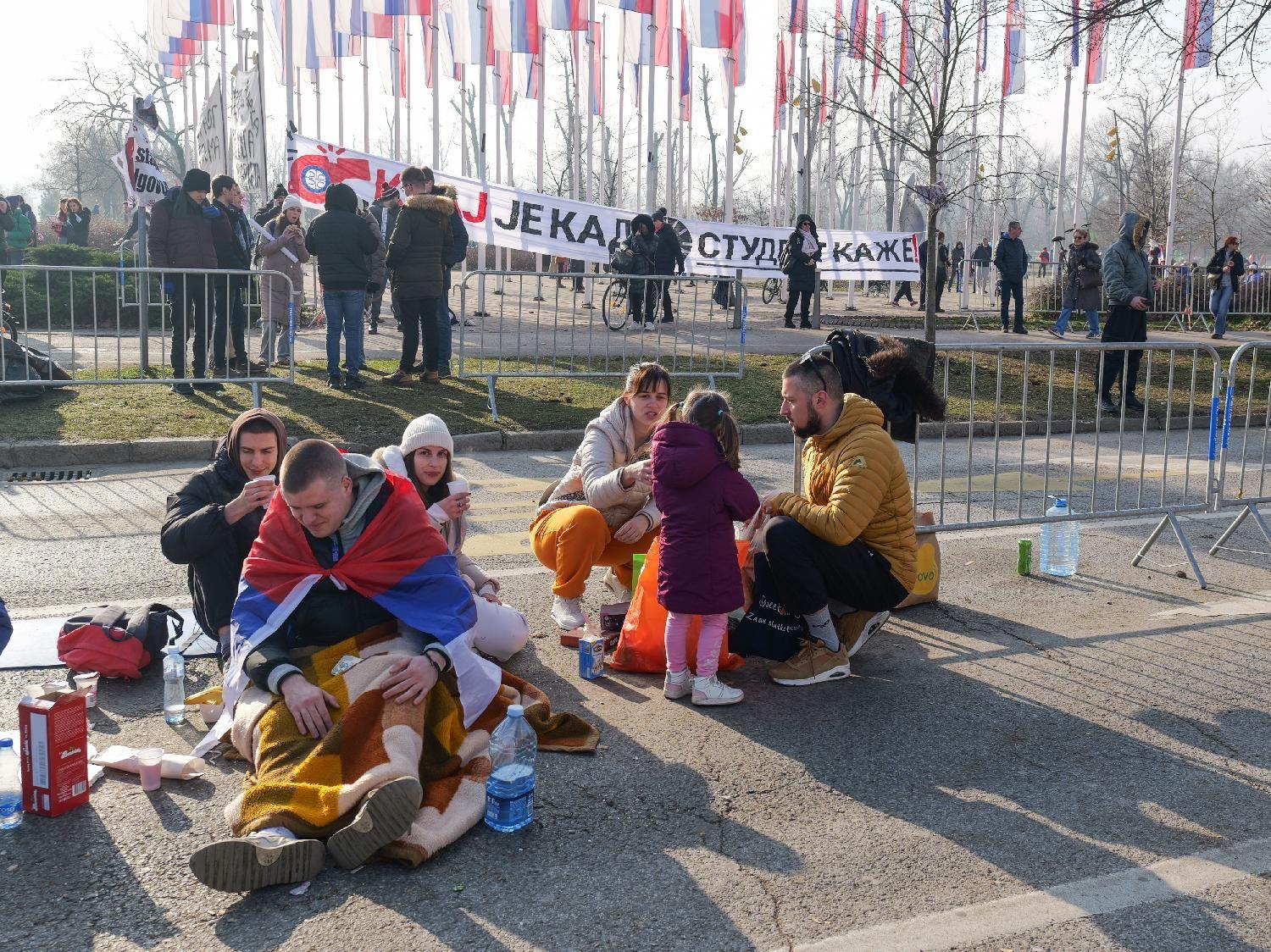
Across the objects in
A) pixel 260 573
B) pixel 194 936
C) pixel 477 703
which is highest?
pixel 260 573

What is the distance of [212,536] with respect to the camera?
16.8ft

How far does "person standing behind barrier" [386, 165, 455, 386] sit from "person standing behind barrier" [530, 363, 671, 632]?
23.9ft

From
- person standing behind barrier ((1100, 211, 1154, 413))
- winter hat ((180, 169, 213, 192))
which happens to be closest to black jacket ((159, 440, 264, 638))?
winter hat ((180, 169, 213, 192))

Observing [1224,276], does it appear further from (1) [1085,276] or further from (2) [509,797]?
(2) [509,797]

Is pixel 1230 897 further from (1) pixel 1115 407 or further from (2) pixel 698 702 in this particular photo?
(1) pixel 1115 407

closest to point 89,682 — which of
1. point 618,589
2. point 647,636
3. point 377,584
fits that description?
point 377,584

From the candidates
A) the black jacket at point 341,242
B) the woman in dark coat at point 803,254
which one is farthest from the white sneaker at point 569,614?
the woman in dark coat at point 803,254

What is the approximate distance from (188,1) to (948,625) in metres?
29.1

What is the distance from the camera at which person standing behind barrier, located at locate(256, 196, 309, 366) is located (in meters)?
14.2

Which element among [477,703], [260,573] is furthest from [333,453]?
[477,703]

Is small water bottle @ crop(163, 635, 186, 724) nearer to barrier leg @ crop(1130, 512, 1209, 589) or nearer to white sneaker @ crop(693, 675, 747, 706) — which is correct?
white sneaker @ crop(693, 675, 747, 706)

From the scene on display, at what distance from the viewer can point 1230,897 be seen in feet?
12.1

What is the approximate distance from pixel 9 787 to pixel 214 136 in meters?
13.8

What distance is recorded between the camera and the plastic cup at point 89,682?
4.99m
